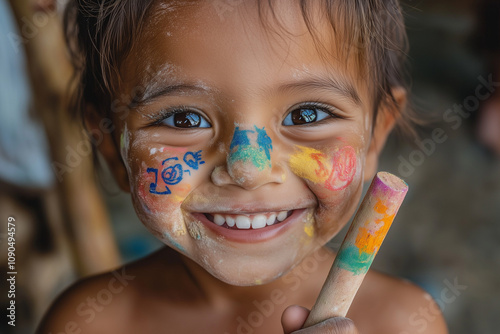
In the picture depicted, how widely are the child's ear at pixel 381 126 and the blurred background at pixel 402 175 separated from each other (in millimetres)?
226

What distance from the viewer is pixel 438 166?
7.69 ft

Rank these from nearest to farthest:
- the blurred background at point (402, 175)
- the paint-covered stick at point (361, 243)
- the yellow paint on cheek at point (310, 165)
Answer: the paint-covered stick at point (361, 243)
the yellow paint on cheek at point (310, 165)
the blurred background at point (402, 175)

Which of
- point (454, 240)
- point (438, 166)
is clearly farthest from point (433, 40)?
point (454, 240)

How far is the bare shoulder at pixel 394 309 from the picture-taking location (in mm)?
1073

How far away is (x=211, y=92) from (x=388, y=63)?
47 centimetres

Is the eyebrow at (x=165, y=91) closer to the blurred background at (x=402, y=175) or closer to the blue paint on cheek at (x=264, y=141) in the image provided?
the blue paint on cheek at (x=264, y=141)

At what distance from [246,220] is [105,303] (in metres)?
0.48

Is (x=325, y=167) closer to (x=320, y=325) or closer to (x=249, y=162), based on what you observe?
(x=249, y=162)

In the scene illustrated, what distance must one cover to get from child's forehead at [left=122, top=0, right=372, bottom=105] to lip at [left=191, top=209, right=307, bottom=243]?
0.24 m

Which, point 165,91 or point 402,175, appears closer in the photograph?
point 165,91

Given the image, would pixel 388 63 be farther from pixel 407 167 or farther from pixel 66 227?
pixel 407 167

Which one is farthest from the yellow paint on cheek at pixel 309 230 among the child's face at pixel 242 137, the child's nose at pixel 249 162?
the child's nose at pixel 249 162

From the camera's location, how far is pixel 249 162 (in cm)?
82

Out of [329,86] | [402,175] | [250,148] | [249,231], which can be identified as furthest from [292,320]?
[402,175]
